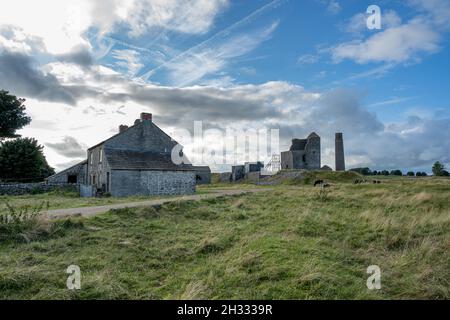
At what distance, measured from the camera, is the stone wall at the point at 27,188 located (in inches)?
1122

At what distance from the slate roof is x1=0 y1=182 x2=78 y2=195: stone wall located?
8.87 m

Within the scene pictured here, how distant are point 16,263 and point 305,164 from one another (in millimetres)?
52072

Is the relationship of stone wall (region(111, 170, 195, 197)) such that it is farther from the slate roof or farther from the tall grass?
the tall grass

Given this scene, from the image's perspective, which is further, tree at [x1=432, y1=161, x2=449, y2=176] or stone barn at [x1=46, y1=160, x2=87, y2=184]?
tree at [x1=432, y1=161, x2=449, y2=176]

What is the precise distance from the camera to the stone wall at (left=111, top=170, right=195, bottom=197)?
25922mm

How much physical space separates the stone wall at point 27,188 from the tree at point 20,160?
6.35 m

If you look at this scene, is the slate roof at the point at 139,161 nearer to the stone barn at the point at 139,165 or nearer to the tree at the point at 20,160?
the stone barn at the point at 139,165

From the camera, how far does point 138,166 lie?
89.5 ft

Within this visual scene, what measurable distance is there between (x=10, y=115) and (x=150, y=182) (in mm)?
27427

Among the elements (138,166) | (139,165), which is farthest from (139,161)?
(138,166)

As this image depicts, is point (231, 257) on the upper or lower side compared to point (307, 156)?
lower

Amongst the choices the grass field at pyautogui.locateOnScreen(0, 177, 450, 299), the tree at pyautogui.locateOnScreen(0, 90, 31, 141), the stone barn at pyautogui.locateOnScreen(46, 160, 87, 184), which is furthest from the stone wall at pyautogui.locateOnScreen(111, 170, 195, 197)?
the tree at pyautogui.locateOnScreen(0, 90, 31, 141)

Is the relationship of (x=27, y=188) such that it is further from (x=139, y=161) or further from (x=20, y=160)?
(x=139, y=161)

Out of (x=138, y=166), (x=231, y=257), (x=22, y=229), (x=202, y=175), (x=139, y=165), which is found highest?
(x=139, y=165)
